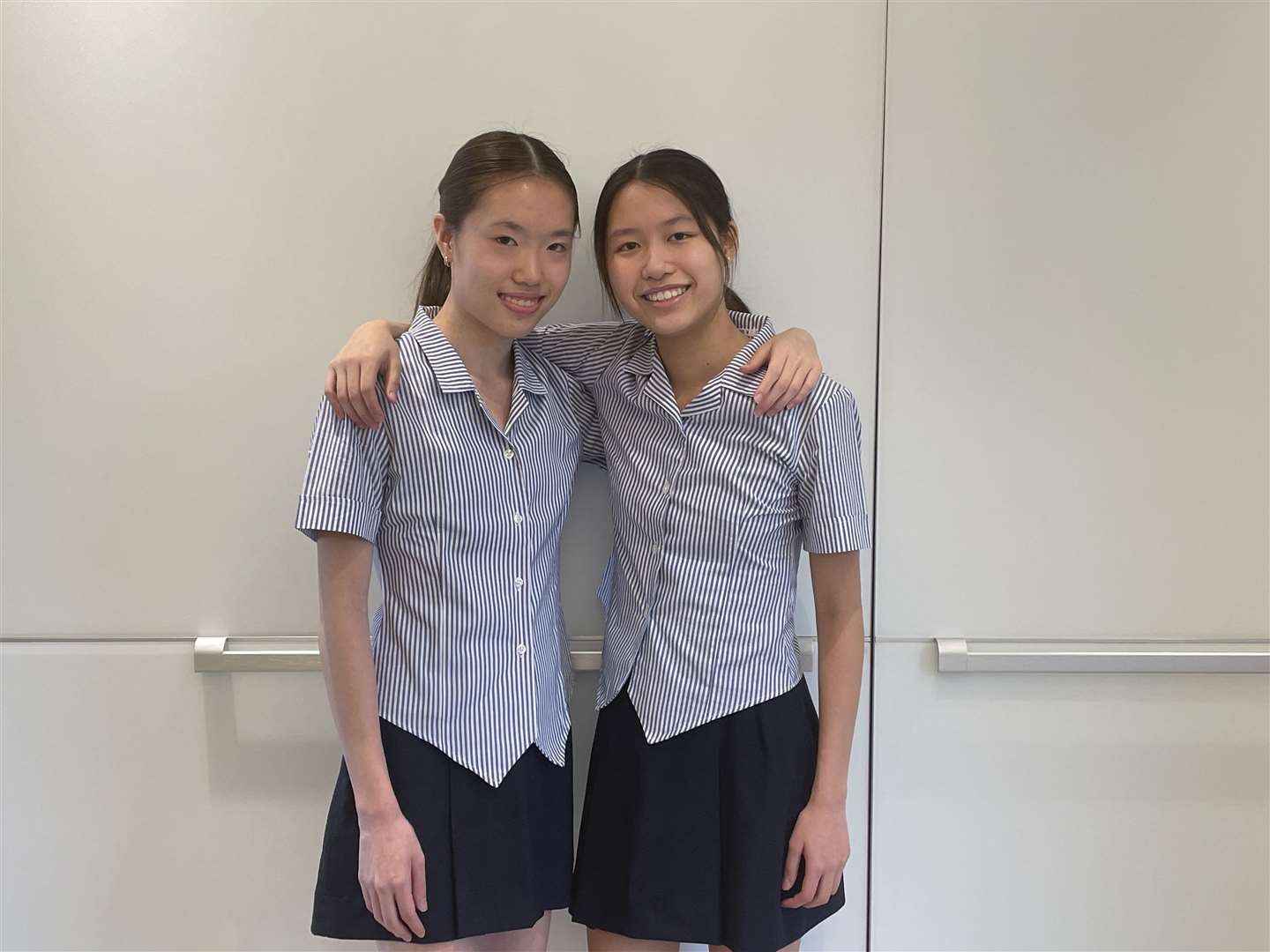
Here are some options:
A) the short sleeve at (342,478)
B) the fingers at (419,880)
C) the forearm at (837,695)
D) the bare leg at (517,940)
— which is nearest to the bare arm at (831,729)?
the forearm at (837,695)

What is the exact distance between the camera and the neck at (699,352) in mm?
1046

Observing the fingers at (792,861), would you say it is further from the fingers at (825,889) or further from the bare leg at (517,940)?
the bare leg at (517,940)

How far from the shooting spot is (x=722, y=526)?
40.0 inches

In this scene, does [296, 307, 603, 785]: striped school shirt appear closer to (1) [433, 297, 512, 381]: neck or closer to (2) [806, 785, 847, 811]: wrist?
(1) [433, 297, 512, 381]: neck

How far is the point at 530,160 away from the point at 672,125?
27cm

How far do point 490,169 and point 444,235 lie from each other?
9cm

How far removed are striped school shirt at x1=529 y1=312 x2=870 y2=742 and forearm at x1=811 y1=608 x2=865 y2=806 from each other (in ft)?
0.14

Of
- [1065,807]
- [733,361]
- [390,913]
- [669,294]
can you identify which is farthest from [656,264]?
[1065,807]

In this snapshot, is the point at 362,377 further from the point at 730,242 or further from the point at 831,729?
the point at 831,729

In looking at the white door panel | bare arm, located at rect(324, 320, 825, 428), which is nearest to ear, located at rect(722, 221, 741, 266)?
bare arm, located at rect(324, 320, 825, 428)

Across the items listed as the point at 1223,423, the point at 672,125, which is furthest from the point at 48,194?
the point at 1223,423

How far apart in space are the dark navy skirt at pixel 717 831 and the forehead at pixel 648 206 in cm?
55

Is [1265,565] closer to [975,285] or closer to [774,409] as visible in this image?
[975,285]

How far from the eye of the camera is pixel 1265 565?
4.05 ft
